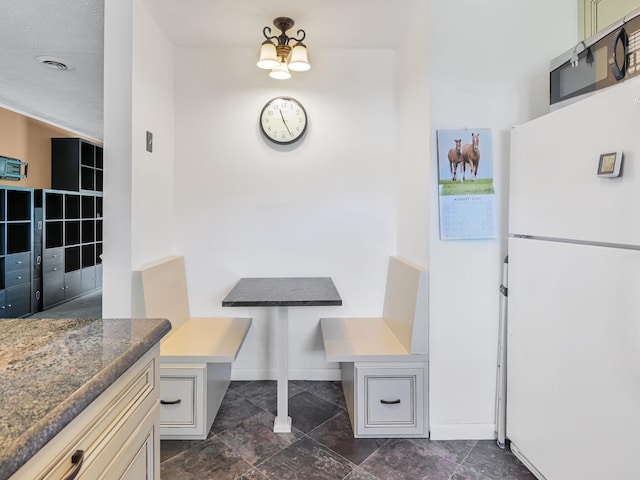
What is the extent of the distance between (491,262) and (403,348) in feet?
2.24

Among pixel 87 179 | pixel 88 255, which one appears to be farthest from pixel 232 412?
pixel 87 179

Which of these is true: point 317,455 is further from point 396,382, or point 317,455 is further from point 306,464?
point 396,382

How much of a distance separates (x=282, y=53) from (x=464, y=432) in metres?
2.49

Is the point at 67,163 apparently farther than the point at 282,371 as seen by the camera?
Yes

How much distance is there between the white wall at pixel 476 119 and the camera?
190cm

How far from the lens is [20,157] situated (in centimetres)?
449

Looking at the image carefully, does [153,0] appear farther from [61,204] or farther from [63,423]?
[61,204]

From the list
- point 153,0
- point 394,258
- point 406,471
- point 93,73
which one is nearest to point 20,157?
point 93,73

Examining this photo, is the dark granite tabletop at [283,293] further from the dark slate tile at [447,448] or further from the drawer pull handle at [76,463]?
the drawer pull handle at [76,463]

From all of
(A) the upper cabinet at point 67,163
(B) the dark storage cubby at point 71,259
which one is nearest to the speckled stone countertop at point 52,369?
(B) the dark storage cubby at point 71,259

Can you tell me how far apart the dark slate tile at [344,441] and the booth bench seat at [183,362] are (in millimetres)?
630

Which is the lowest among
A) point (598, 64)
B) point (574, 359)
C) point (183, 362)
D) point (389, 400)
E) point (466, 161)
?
point (389, 400)

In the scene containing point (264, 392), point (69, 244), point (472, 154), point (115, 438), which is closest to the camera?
point (115, 438)

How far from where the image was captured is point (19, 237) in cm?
428
